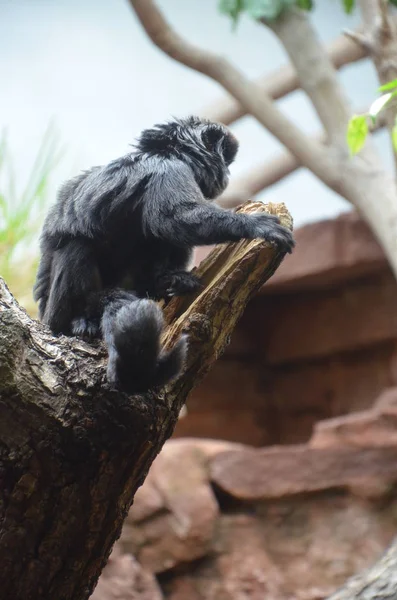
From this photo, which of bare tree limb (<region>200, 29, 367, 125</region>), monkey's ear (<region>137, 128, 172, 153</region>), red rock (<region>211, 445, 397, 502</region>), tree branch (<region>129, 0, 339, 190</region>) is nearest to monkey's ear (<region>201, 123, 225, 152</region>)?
monkey's ear (<region>137, 128, 172, 153</region>)

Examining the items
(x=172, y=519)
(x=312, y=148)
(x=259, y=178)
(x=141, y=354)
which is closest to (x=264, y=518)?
(x=172, y=519)

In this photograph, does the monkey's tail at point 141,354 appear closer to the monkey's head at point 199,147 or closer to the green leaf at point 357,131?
the monkey's head at point 199,147

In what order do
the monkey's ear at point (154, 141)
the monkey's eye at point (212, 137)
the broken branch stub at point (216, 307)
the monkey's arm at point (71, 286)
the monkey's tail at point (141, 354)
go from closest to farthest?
the monkey's tail at point (141, 354), the broken branch stub at point (216, 307), the monkey's arm at point (71, 286), the monkey's ear at point (154, 141), the monkey's eye at point (212, 137)

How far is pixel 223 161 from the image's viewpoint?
11.2 ft

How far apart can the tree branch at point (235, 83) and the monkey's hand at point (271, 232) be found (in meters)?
3.52

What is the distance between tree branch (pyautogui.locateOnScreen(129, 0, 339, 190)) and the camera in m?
6.05

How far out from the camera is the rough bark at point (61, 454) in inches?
84.7

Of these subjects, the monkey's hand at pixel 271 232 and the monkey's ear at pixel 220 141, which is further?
the monkey's ear at pixel 220 141

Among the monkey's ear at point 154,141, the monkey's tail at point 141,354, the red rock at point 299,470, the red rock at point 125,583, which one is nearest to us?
the monkey's tail at point 141,354

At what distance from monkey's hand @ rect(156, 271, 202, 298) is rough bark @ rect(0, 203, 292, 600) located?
1.55ft

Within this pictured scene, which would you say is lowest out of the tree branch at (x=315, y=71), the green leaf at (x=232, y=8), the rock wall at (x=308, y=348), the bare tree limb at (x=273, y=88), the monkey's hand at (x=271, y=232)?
the monkey's hand at (x=271, y=232)

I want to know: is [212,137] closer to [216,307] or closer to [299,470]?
[216,307]

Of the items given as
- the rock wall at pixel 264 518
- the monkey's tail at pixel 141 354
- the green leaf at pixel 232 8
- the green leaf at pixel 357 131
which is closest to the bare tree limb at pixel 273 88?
the green leaf at pixel 232 8

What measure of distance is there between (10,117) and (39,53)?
82cm
